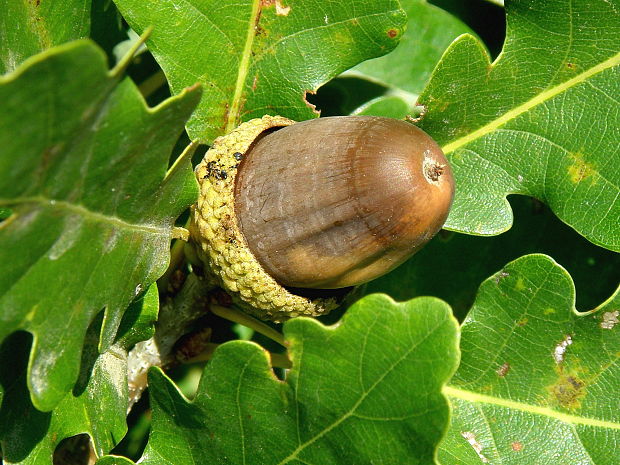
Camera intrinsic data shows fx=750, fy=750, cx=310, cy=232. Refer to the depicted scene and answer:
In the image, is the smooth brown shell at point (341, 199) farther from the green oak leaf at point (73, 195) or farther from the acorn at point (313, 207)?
the green oak leaf at point (73, 195)

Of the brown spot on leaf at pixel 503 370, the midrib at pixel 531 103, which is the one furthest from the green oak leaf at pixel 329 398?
the midrib at pixel 531 103

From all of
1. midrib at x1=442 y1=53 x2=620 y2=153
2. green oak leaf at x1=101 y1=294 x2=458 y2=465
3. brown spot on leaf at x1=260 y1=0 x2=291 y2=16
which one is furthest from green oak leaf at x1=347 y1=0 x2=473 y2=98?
green oak leaf at x1=101 y1=294 x2=458 y2=465

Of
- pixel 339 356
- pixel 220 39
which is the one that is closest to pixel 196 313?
pixel 339 356

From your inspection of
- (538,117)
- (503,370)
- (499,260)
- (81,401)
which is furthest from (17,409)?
(499,260)

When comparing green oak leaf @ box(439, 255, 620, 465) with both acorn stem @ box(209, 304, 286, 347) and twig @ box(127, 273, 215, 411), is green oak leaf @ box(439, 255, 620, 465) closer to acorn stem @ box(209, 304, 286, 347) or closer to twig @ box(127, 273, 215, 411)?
acorn stem @ box(209, 304, 286, 347)

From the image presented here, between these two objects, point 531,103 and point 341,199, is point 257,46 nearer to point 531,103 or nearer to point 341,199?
point 341,199
